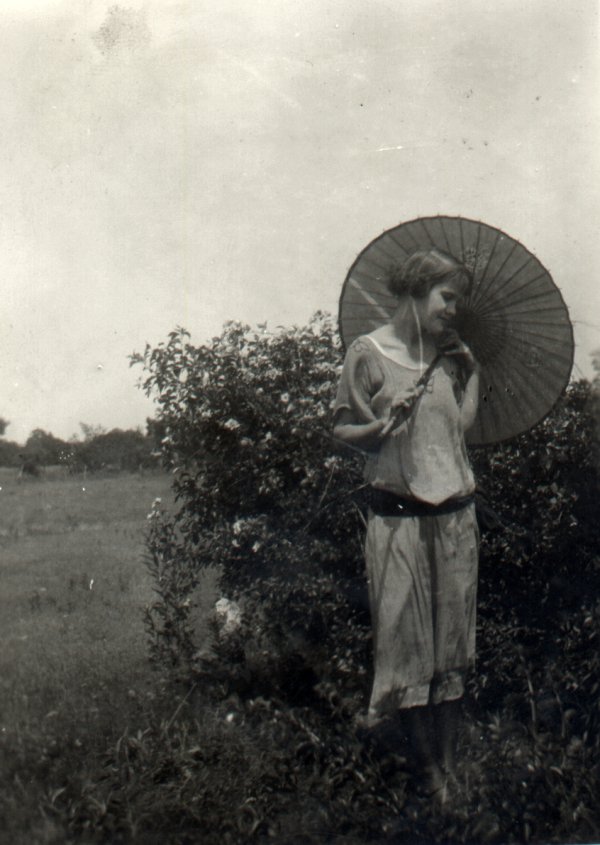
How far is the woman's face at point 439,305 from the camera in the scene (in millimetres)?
3059

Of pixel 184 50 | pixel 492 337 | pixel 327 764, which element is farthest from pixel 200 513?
pixel 184 50

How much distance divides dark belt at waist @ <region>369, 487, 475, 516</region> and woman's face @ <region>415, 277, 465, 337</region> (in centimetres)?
63

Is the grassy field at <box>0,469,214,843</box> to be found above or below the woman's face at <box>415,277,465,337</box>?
below

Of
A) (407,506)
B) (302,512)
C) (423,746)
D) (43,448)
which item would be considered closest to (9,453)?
(43,448)

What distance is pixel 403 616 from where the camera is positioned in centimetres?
304

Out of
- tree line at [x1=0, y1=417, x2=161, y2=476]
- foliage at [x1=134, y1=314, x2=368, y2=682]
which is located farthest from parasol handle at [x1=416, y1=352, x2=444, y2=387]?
tree line at [x1=0, y1=417, x2=161, y2=476]

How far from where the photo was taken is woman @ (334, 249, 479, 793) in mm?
3027

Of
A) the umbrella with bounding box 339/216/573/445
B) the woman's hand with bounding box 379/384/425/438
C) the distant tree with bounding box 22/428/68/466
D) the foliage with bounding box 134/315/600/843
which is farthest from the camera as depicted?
the distant tree with bounding box 22/428/68/466

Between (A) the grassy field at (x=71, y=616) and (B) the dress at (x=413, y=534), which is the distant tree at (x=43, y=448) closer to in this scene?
(A) the grassy field at (x=71, y=616)

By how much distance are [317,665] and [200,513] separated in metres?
0.99

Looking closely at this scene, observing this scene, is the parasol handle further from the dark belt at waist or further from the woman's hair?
the dark belt at waist

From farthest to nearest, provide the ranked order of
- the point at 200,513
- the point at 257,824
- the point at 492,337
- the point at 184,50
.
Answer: the point at 200,513 < the point at 184,50 < the point at 492,337 < the point at 257,824

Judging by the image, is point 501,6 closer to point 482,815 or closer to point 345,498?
point 345,498

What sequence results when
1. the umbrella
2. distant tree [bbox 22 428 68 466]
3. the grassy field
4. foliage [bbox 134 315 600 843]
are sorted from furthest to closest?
distant tree [bbox 22 428 68 466] → foliage [bbox 134 315 600 843] → the grassy field → the umbrella
